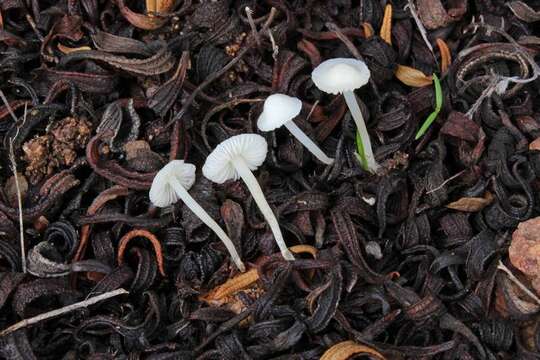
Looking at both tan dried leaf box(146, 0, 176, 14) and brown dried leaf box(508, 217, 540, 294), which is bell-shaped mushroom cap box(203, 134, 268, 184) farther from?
brown dried leaf box(508, 217, 540, 294)

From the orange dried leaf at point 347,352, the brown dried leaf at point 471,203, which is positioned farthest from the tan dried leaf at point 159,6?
the orange dried leaf at point 347,352

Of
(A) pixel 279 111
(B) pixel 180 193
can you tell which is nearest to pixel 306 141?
(A) pixel 279 111

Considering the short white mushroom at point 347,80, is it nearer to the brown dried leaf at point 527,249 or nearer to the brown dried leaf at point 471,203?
the brown dried leaf at point 471,203

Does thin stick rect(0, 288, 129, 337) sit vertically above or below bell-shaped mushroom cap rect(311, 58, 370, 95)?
below

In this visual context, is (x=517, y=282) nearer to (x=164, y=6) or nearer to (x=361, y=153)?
(x=361, y=153)

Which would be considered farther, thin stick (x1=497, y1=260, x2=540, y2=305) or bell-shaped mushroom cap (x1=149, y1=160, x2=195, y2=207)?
bell-shaped mushroom cap (x1=149, y1=160, x2=195, y2=207)

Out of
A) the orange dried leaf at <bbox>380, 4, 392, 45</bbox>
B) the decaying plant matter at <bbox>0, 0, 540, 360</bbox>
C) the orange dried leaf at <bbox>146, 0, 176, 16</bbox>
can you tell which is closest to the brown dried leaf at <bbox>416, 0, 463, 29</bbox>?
the decaying plant matter at <bbox>0, 0, 540, 360</bbox>

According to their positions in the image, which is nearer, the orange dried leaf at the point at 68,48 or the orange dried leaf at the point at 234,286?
the orange dried leaf at the point at 234,286
